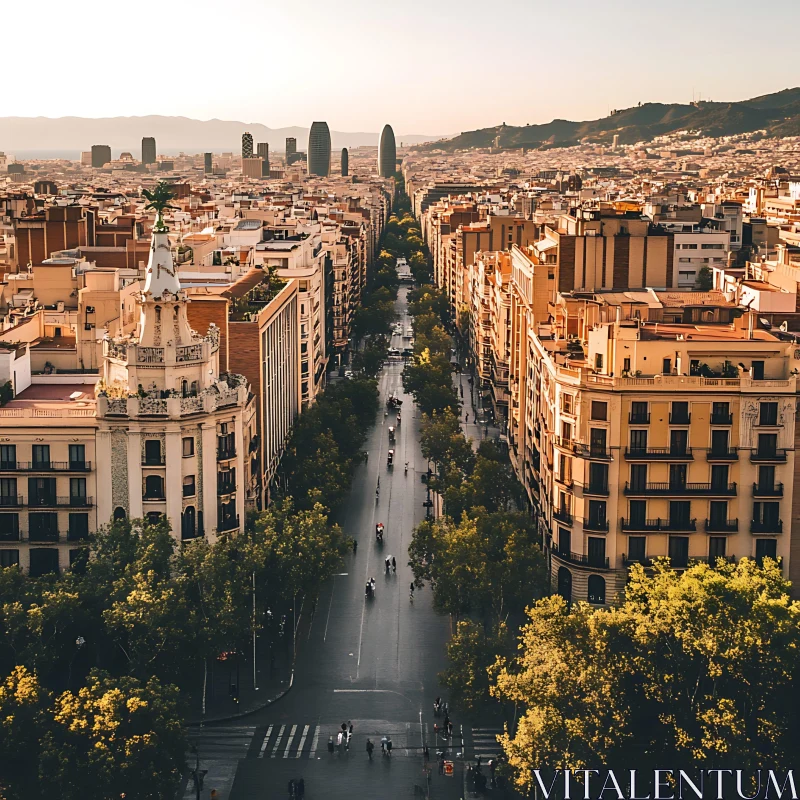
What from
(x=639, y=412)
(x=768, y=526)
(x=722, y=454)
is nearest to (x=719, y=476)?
(x=722, y=454)

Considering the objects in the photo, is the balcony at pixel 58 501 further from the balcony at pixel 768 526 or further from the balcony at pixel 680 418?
the balcony at pixel 768 526

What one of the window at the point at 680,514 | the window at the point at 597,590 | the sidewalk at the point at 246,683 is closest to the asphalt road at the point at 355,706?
the sidewalk at the point at 246,683

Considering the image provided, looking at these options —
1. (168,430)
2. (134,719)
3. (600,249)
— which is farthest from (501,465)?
(134,719)

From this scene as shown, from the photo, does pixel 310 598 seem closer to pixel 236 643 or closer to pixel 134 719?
pixel 236 643

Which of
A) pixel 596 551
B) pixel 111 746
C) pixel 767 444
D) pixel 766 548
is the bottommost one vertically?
pixel 111 746

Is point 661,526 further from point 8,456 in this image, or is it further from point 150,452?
point 8,456
